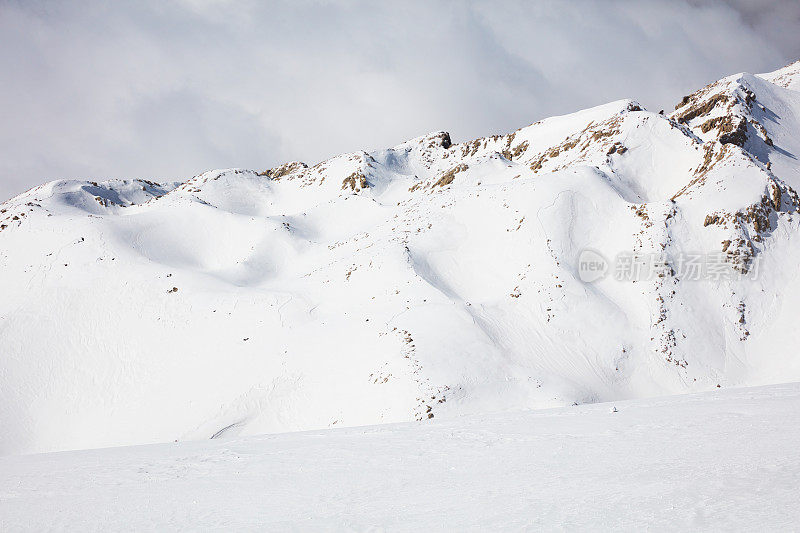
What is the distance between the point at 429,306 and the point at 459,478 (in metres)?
19.1

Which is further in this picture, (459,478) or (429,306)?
(429,306)

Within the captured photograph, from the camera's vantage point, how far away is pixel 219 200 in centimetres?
6656

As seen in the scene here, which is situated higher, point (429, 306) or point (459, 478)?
point (429, 306)

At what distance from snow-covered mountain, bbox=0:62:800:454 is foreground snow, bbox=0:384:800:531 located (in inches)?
441

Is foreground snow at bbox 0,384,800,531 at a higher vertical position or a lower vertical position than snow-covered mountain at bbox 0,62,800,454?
lower

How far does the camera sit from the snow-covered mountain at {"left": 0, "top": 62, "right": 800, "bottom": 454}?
2252 cm

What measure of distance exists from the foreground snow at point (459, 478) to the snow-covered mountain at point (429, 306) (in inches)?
441

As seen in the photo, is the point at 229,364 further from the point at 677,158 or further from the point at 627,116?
the point at 627,116

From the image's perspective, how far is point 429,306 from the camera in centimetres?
2564

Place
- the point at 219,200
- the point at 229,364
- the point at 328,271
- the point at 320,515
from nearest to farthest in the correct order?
the point at 320,515 < the point at 229,364 < the point at 328,271 < the point at 219,200

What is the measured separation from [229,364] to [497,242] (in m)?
22.4

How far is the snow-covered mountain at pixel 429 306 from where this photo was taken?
2252 cm

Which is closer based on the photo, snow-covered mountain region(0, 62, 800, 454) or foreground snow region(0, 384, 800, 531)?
foreground snow region(0, 384, 800, 531)

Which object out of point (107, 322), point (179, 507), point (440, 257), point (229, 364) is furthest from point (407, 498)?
point (107, 322)
